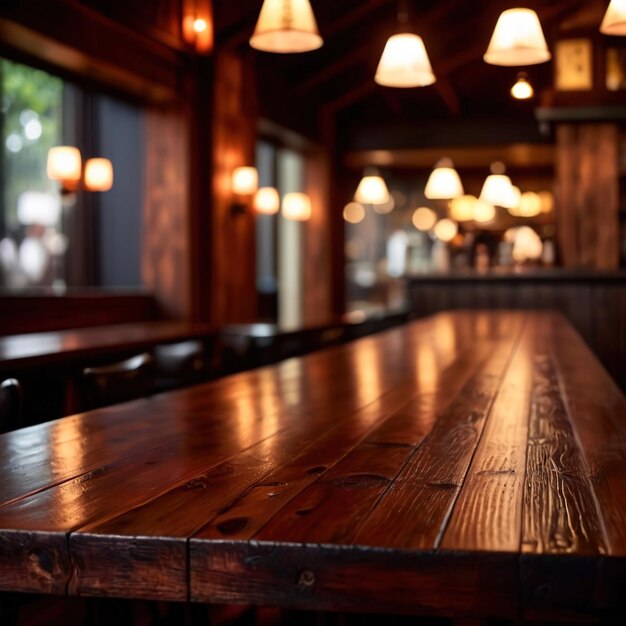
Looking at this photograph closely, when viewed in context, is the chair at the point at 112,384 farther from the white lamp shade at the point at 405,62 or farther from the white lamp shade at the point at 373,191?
the white lamp shade at the point at 373,191

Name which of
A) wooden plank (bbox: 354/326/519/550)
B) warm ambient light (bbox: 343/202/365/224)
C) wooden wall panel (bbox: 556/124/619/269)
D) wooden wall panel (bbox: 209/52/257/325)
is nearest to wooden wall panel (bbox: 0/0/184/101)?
wooden wall panel (bbox: 209/52/257/325)

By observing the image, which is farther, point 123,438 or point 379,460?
point 123,438

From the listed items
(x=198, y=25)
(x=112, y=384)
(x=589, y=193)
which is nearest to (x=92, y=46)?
(x=198, y=25)

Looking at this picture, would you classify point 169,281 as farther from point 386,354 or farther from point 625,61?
point 625,61

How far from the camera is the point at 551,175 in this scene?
50.3ft

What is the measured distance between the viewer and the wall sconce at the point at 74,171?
6164mm

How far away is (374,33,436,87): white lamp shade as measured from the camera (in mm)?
3664

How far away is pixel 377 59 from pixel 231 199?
2.85 metres

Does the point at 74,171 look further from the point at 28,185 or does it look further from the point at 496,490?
the point at 496,490

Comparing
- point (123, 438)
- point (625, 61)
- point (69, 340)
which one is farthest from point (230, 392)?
point (625, 61)

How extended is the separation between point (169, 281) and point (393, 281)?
10.3 meters

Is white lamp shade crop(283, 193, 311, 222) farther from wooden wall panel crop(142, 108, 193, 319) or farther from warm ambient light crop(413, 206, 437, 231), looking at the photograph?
warm ambient light crop(413, 206, 437, 231)

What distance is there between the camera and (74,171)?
20.4 feet

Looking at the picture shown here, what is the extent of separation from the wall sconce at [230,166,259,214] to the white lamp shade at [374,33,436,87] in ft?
12.9
